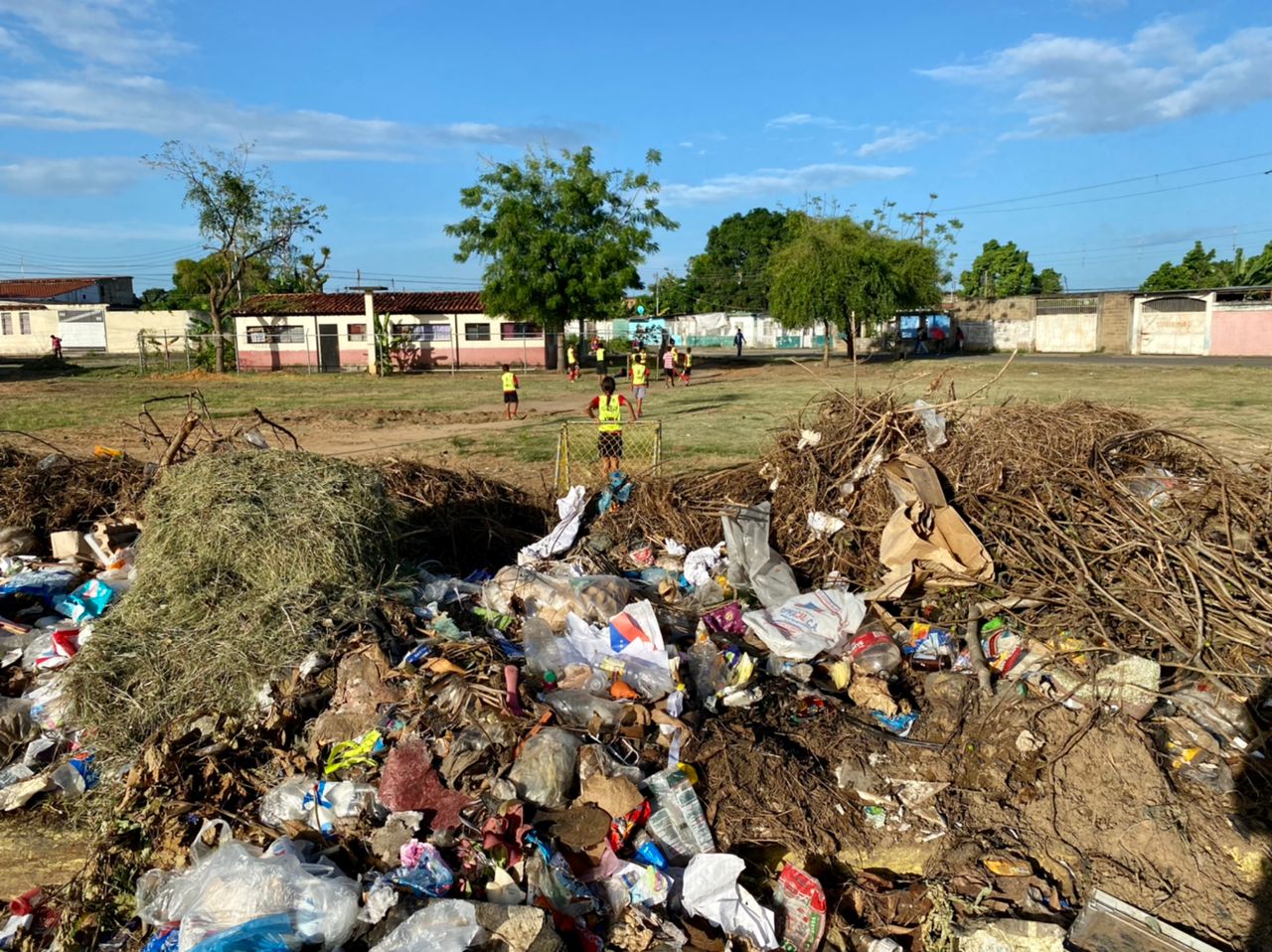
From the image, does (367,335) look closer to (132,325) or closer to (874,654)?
(132,325)

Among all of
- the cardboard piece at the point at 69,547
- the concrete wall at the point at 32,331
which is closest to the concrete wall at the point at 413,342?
the concrete wall at the point at 32,331

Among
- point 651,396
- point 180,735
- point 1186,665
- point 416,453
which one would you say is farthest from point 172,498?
point 651,396

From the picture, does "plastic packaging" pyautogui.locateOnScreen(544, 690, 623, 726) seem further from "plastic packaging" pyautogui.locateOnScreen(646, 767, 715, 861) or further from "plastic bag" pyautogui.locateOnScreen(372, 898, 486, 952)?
"plastic bag" pyautogui.locateOnScreen(372, 898, 486, 952)

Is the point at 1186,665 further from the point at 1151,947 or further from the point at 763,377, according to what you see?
the point at 763,377

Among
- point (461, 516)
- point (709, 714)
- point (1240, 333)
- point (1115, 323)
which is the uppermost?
point (1115, 323)

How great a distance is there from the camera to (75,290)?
51406mm

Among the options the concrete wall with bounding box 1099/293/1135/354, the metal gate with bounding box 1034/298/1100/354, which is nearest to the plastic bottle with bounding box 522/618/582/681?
the concrete wall with bounding box 1099/293/1135/354

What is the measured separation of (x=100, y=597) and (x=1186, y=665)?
18.1 feet

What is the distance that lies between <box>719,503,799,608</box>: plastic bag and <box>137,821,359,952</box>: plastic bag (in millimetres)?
2911

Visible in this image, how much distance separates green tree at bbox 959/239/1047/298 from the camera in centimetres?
5772

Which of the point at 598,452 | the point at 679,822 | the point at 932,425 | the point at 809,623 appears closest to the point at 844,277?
the point at 598,452

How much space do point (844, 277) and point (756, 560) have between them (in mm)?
24949

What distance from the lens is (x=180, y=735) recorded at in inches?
149

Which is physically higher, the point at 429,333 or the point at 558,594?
Answer: the point at 429,333
